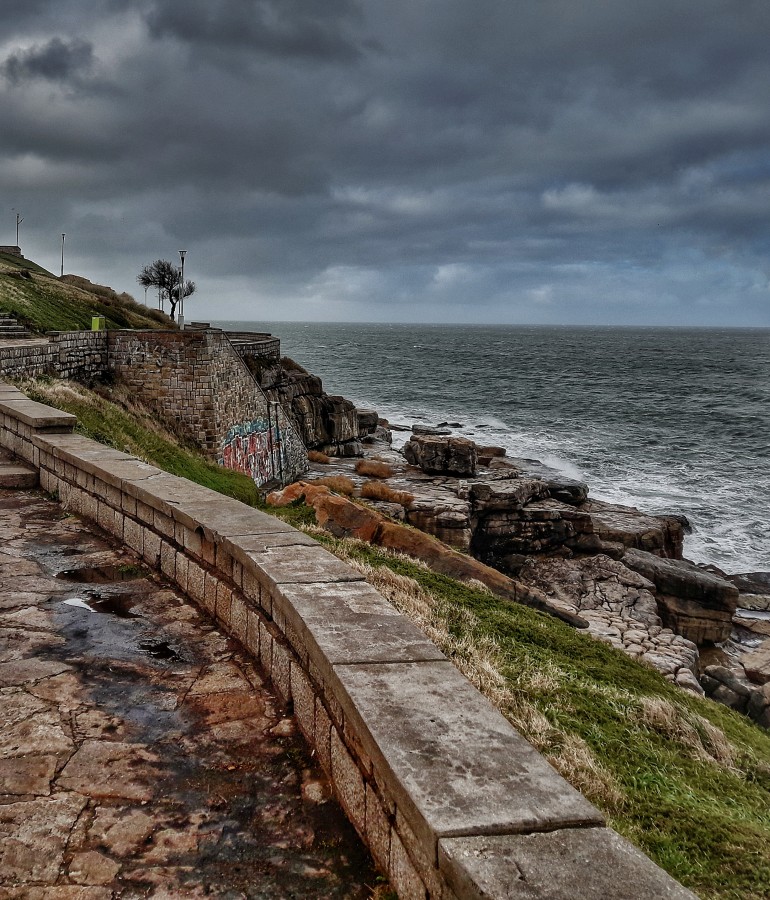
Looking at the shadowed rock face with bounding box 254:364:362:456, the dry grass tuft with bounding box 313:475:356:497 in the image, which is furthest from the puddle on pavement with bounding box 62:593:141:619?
the shadowed rock face with bounding box 254:364:362:456

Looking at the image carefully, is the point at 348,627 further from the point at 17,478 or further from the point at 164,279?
the point at 164,279

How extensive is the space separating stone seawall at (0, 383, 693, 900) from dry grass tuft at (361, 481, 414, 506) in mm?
15213

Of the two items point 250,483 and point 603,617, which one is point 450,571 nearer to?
point 603,617

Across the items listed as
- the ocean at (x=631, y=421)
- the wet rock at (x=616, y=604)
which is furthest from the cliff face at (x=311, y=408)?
the wet rock at (x=616, y=604)

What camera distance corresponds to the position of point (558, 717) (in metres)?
4.84

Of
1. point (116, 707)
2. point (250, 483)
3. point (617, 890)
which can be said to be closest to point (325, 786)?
point (116, 707)

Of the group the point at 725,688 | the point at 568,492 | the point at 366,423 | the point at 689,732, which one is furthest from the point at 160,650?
the point at 366,423

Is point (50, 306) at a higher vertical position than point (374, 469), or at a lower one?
higher

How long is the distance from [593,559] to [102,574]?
15.7 m

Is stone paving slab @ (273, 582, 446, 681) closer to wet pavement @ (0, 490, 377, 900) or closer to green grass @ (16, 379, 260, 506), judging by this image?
wet pavement @ (0, 490, 377, 900)

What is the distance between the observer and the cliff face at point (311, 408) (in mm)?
28703

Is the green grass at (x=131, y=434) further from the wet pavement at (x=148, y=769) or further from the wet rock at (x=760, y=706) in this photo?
the wet rock at (x=760, y=706)

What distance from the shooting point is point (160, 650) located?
4.18m

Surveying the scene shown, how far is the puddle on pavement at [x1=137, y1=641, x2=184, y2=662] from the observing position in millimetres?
4094
